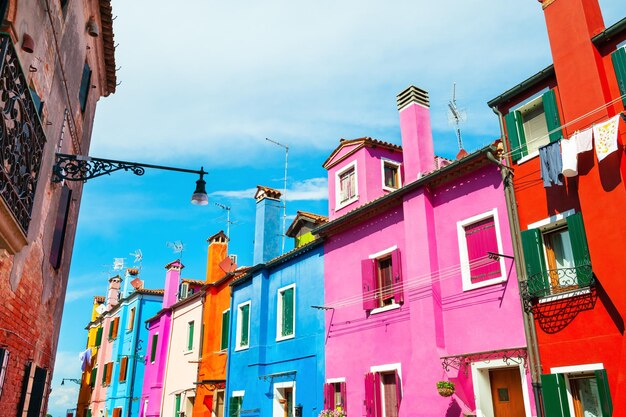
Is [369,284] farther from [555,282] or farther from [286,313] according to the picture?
[555,282]

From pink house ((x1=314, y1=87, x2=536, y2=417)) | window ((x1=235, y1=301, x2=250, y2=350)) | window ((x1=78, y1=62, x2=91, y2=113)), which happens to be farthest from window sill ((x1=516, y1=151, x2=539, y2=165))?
window ((x1=235, y1=301, x2=250, y2=350))

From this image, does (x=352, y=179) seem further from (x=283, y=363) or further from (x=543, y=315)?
(x=543, y=315)

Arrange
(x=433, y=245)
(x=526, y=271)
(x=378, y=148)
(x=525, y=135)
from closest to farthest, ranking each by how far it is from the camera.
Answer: (x=526, y=271), (x=525, y=135), (x=433, y=245), (x=378, y=148)

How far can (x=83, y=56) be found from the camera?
9805mm

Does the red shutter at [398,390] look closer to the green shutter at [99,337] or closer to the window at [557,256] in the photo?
the window at [557,256]

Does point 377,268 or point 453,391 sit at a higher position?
point 377,268

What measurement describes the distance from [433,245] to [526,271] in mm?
2645

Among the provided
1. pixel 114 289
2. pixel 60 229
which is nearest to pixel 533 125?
pixel 60 229

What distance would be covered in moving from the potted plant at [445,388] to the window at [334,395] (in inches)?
159

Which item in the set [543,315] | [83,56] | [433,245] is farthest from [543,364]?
[83,56]

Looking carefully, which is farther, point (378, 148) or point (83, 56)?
point (378, 148)

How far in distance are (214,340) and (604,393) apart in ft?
52.6

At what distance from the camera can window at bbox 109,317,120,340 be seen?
35.2 meters

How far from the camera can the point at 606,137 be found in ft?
30.6
